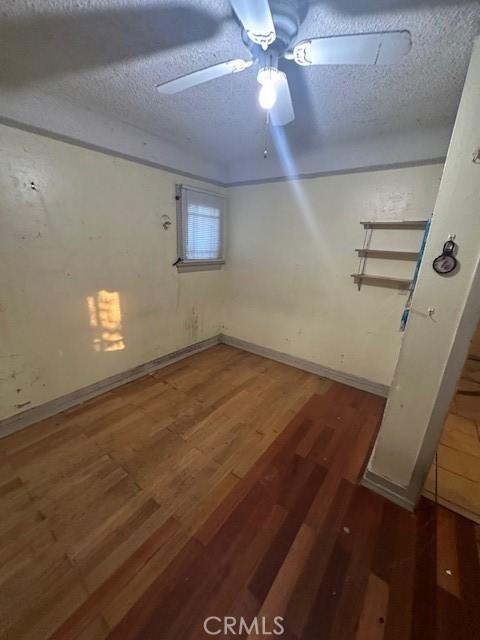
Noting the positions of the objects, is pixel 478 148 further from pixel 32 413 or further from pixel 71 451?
pixel 32 413

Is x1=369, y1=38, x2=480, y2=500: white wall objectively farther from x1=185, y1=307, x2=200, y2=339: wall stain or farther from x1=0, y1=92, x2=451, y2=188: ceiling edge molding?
x1=185, y1=307, x2=200, y2=339: wall stain

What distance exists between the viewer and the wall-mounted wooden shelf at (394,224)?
Result: 198cm

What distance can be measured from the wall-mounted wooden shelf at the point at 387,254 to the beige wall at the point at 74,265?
6.31 feet

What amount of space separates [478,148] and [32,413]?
3054mm

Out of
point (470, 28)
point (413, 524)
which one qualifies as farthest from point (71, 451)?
point (470, 28)

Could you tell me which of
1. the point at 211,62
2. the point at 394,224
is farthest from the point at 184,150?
the point at 394,224

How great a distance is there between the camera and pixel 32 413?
1.88 metres

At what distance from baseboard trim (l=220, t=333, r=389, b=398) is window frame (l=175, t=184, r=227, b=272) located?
1.08m

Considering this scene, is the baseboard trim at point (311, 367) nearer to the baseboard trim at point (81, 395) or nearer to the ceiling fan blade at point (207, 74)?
the baseboard trim at point (81, 395)

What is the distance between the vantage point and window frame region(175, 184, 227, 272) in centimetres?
254

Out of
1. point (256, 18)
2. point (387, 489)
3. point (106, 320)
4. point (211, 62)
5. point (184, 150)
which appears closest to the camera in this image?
point (256, 18)
